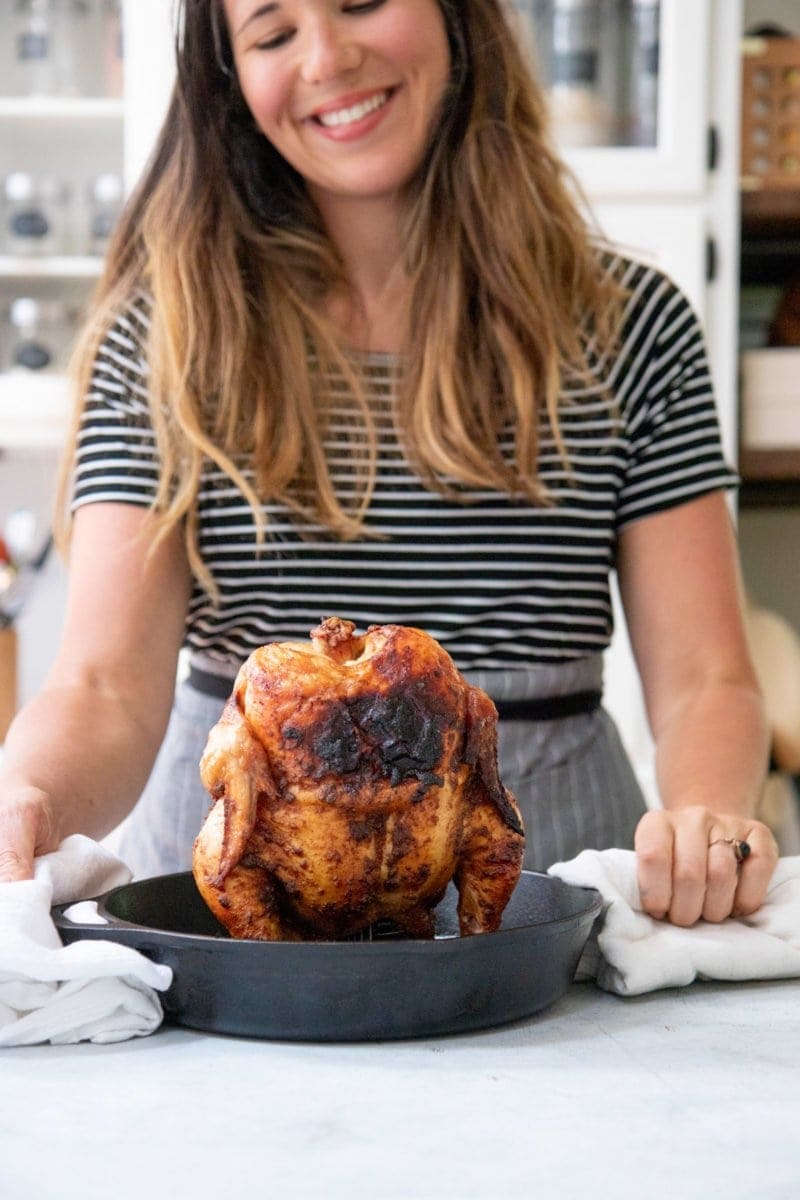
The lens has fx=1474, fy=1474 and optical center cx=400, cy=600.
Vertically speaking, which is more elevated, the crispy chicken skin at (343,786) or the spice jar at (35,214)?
the spice jar at (35,214)

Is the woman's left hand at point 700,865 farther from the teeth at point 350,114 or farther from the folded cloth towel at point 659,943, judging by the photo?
the teeth at point 350,114

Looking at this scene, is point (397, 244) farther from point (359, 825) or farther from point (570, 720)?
point (359, 825)

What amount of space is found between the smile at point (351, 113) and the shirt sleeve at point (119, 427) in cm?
23

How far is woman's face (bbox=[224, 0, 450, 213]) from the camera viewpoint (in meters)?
1.18

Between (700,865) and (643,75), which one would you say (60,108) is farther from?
(700,865)

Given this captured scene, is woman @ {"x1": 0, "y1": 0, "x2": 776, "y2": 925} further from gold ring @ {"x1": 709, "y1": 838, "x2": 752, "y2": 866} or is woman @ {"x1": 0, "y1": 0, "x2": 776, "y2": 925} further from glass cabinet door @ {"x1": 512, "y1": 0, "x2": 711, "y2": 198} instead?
glass cabinet door @ {"x1": 512, "y1": 0, "x2": 711, "y2": 198}

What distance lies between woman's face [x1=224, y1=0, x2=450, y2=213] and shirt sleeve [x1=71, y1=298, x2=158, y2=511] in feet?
0.69

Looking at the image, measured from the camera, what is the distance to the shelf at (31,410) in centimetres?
243

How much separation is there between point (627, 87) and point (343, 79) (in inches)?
50.4

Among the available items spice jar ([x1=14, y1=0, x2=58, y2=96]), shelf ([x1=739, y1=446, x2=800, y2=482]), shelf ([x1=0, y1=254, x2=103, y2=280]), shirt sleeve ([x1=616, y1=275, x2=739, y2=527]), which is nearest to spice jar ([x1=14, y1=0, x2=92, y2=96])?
spice jar ([x1=14, y1=0, x2=58, y2=96])

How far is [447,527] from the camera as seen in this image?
4.14 feet

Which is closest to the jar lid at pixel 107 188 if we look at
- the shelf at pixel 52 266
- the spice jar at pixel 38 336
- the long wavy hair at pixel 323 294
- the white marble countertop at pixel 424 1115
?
the shelf at pixel 52 266

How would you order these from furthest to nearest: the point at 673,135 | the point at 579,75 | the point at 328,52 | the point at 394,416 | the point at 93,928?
the point at 579,75, the point at 673,135, the point at 394,416, the point at 328,52, the point at 93,928

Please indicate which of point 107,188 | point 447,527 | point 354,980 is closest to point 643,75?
point 107,188
